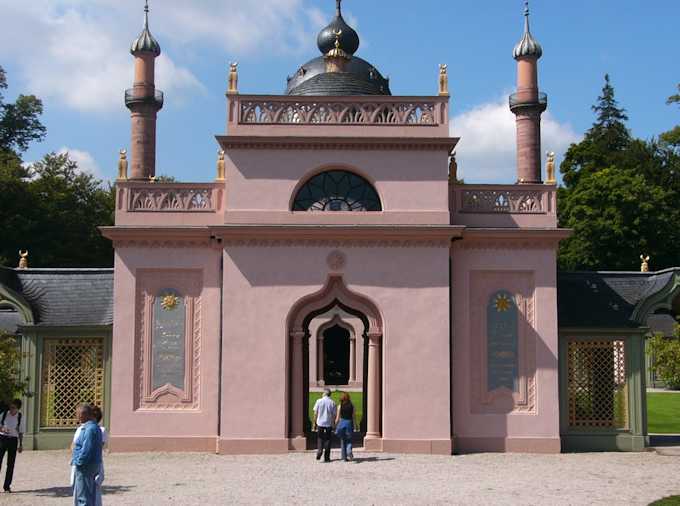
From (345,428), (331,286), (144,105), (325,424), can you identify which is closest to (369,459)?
(345,428)

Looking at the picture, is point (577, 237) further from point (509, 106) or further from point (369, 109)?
point (369, 109)

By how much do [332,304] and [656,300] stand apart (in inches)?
293

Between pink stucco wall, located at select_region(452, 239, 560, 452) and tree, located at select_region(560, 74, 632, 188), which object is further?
tree, located at select_region(560, 74, 632, 188)

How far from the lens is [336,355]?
1871 inches

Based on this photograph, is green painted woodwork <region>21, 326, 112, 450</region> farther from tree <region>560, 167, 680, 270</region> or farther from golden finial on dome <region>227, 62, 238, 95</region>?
tree <region>560, 167, 680, 270</region>

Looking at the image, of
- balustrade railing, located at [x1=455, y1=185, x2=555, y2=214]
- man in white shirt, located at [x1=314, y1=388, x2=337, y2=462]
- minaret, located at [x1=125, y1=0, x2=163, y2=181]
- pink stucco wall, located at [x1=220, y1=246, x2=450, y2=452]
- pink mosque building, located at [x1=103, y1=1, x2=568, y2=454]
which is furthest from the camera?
minaret, located at [x1=125, y1=0, x2=163, y2=181]

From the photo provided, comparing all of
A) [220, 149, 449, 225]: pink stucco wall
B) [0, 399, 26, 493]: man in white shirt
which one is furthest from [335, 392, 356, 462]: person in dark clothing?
[0, 399, 26, 493]: man in white shirt

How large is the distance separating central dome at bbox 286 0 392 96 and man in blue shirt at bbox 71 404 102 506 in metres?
13.6

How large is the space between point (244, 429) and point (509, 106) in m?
13.2

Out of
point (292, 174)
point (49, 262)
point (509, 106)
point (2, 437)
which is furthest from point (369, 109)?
point (49, 262)

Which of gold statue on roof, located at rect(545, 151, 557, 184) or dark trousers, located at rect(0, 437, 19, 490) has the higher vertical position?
gold statue on roof, located at rect(545, 151, 557, 184)

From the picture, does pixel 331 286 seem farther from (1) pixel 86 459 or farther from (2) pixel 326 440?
(1) pixel 86 459

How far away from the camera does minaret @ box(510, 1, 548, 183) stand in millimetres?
25042

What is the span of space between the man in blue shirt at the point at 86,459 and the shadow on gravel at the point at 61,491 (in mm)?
3496
